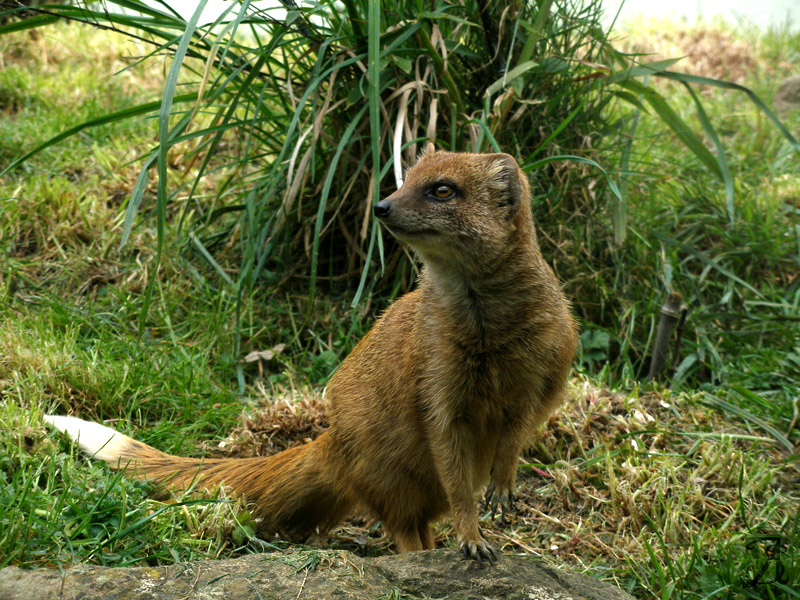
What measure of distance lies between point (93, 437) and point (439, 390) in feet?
4.38

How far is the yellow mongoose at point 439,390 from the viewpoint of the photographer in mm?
2719

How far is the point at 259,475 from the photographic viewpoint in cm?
312

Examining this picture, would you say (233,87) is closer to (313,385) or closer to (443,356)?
(313,385)

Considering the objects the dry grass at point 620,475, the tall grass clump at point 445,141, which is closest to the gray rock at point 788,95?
the tall grass clump at point 445,141

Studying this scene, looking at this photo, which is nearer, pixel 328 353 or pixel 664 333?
pixel 664 333

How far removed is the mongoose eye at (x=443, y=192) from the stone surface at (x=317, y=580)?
121 cm

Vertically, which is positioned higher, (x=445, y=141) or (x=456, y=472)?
(x=445, y=141)

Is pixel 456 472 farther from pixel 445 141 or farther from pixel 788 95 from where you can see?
pixel 788 95

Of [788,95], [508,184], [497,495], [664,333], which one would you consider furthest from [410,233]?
[788,95]

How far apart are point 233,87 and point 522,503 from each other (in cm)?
284

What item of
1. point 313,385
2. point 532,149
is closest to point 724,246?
point 532,149

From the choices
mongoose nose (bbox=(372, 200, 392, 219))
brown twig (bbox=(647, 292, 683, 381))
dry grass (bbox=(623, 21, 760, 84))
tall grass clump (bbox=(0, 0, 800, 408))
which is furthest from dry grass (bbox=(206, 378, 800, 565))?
dry grass (bbox=(623, 21, 760, 84))

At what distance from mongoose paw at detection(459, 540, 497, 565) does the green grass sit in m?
0.57

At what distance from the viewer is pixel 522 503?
11.4 ft
